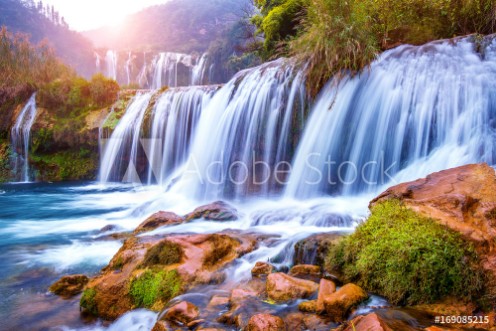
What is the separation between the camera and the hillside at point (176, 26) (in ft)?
117

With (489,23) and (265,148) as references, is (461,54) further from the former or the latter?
(265,148)

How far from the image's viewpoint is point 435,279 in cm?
252

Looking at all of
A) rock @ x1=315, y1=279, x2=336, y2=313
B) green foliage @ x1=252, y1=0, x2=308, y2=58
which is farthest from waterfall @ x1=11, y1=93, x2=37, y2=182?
rock @ x1=315, y1=279, x2=336, y2=313

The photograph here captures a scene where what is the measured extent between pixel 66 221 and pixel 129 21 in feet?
147

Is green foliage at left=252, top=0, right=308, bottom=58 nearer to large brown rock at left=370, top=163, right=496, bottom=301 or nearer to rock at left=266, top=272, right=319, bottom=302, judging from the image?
large brown rock at left=370, top=163, right=496, bottom=301

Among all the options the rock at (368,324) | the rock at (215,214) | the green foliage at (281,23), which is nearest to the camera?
the rock at (368,324)

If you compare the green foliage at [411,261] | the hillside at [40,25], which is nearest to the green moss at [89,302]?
the green foliage at [411,261]

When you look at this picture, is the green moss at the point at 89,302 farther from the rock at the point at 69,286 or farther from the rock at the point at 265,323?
the rock at the point at 265,323

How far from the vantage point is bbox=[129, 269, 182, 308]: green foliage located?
3369 mm

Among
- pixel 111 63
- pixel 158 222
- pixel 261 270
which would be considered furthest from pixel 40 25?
pixel 261 270

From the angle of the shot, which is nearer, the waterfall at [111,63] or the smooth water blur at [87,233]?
the smooth water blur at [87,233]

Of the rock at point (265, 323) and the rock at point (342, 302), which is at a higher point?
the rock at point (342, 302)

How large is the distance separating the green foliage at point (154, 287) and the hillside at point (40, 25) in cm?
3102

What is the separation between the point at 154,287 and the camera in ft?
11.3
